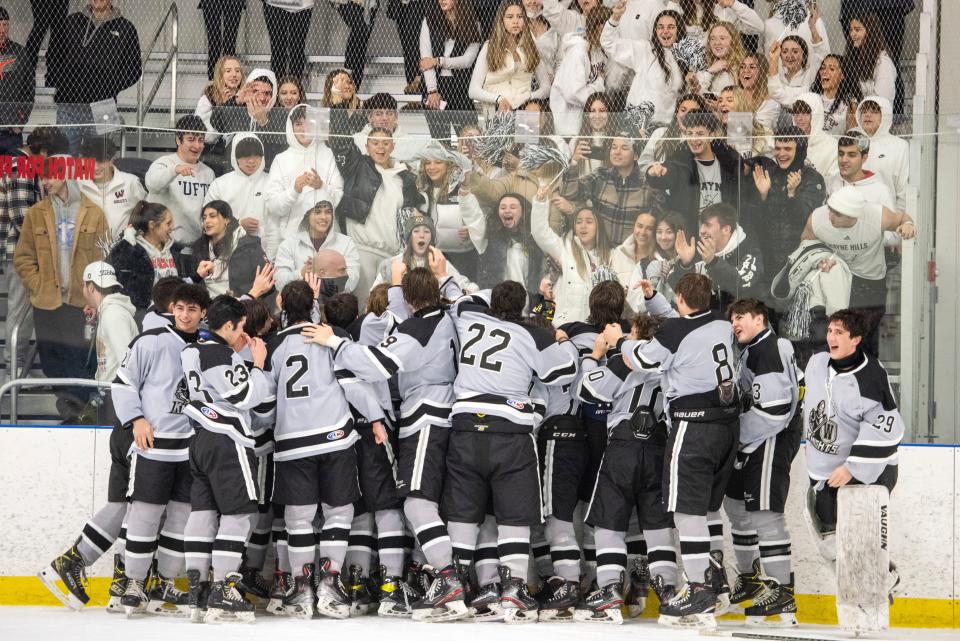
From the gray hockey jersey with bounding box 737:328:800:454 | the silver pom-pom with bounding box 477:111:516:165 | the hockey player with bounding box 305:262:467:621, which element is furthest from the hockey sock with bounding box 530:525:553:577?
the silver pom-pom with bounding box 477:111:516:165

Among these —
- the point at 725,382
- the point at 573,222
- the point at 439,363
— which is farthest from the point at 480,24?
the point at 725,382

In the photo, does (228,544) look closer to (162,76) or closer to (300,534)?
(300,534)

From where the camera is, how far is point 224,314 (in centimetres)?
532

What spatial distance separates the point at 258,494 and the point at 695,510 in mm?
1894

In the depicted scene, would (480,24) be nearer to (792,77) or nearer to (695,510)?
(792,77)

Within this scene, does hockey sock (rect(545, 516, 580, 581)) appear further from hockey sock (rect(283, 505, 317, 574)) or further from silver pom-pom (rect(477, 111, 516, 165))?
silver pom-pom (rect(477, 111, 516, 165))

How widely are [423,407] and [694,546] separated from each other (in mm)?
1293

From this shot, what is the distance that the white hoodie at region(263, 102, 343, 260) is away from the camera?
20.2 feet

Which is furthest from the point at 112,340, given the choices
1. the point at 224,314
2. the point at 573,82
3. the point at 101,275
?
the point at 573,82

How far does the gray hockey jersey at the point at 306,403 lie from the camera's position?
17.9 ft

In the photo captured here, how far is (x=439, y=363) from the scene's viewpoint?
560 cm

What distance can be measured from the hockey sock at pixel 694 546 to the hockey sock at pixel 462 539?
868 millimetres

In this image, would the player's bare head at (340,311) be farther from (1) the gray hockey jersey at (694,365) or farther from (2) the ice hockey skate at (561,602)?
(2) the ice hockey skate at (561,602)

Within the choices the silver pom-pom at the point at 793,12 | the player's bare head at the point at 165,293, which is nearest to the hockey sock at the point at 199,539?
the player's bare head at the point at 165,293
